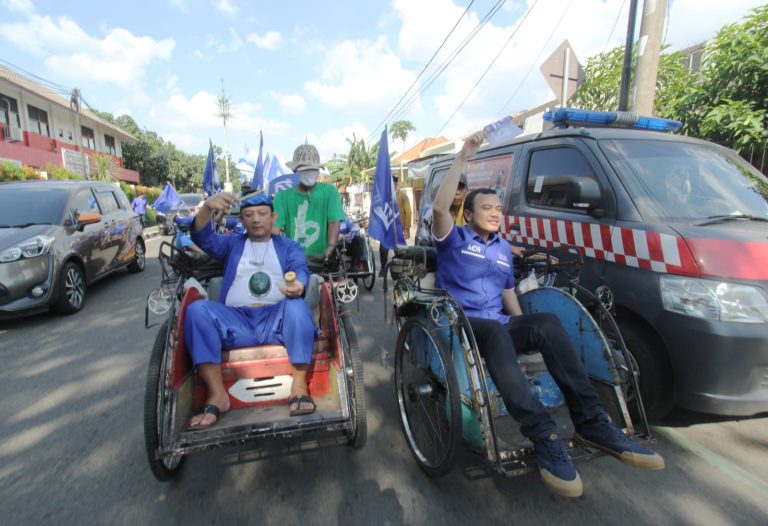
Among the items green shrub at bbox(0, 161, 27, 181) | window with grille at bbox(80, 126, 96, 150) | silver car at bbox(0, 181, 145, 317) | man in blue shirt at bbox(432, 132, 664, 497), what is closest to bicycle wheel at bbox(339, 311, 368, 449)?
man in blue shirt at bbox(432, 132, 664, 497)

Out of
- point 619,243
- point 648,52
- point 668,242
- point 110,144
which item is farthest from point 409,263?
point 110,144

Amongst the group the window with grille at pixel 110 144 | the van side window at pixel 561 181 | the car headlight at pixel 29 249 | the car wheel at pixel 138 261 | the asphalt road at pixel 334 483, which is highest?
the window with grille at pixel 110 144

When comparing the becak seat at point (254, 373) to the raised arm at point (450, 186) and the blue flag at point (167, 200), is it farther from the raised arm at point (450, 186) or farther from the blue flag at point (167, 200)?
the blue flag at point (167, 200)

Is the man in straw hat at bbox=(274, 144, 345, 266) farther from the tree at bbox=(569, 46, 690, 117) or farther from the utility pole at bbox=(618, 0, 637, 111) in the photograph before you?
the tree at bbox=(569, 46, 690, 117)

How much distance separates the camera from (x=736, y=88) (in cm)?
519

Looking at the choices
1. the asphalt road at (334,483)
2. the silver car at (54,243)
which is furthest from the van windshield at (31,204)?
the asphalt road at (334,483)

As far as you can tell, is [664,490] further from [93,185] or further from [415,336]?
[93,185]

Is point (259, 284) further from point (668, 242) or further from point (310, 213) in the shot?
point (668, 242)

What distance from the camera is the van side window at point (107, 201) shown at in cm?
761

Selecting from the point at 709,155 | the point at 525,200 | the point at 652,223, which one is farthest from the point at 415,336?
the point at 709,155

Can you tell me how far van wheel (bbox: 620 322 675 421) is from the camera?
9.05 ft

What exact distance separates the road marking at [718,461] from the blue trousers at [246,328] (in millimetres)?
2524

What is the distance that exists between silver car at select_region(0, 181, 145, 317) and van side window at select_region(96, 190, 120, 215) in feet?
0.09

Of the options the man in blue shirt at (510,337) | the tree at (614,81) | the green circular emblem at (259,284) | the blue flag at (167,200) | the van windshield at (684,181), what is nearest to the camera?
the man in blue shirt at (510,337)
